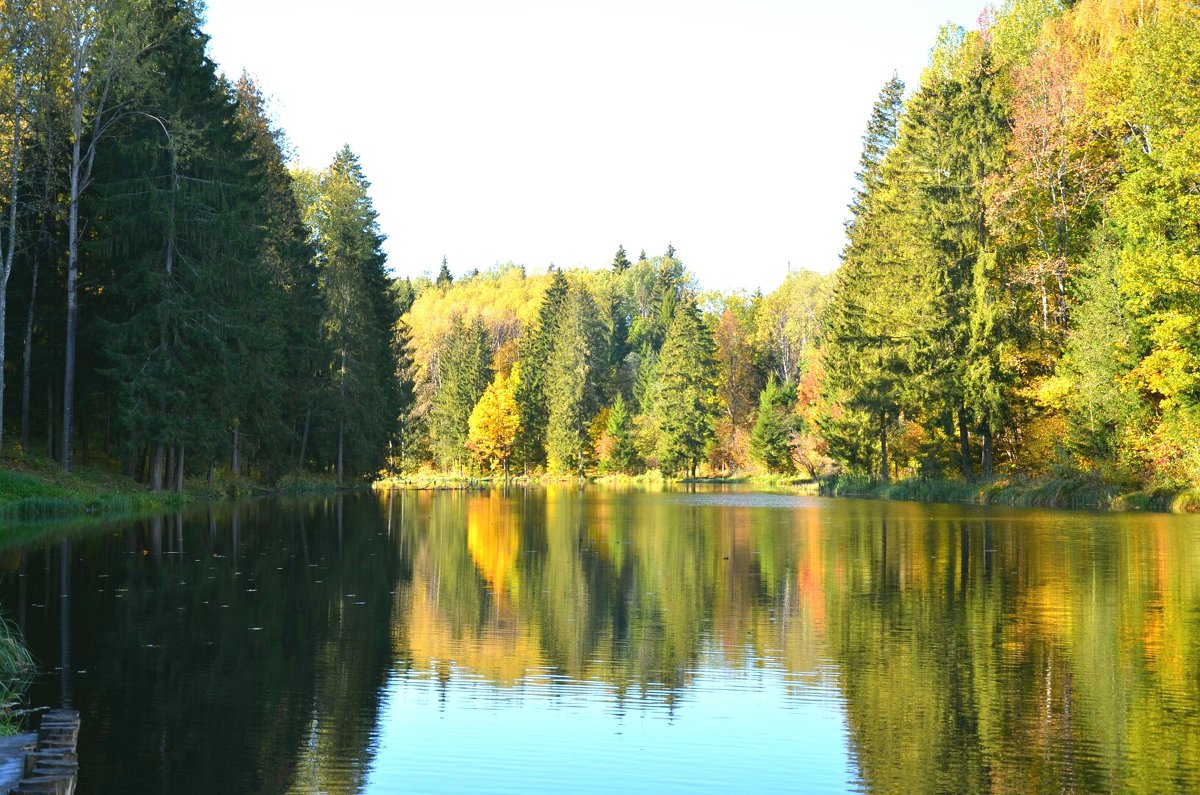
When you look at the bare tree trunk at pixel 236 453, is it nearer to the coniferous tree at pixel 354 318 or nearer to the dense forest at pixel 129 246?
the dense forest at pixel 129 246

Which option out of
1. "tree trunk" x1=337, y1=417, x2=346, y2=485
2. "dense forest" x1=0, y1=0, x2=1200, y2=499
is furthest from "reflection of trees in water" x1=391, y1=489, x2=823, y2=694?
"tree trunk" x1=337, y1=417, x2=346, y2=485

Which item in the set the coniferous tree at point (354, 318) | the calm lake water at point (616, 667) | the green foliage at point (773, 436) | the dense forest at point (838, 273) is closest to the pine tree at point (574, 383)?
the green foliage at point (773, 436)

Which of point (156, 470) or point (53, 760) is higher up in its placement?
point (156, 470)

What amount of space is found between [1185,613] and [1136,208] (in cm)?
2679

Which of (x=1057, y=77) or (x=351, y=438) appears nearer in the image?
(x=1057, y=77)

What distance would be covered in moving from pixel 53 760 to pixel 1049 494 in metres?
41.3

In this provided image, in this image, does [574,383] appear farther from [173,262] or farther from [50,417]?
[173,262]

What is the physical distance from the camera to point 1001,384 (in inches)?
1903

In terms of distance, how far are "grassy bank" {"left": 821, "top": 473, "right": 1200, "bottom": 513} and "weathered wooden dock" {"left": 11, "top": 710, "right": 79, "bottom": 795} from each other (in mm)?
36836

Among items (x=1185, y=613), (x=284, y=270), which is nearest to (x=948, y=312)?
(x=284, y=270)

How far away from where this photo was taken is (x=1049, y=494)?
43719 millimetres

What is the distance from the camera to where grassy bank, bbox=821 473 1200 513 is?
1551 inches

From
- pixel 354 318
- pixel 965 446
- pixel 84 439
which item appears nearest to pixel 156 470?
pixel 84 439

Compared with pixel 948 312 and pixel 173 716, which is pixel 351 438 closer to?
pixel 948 312
